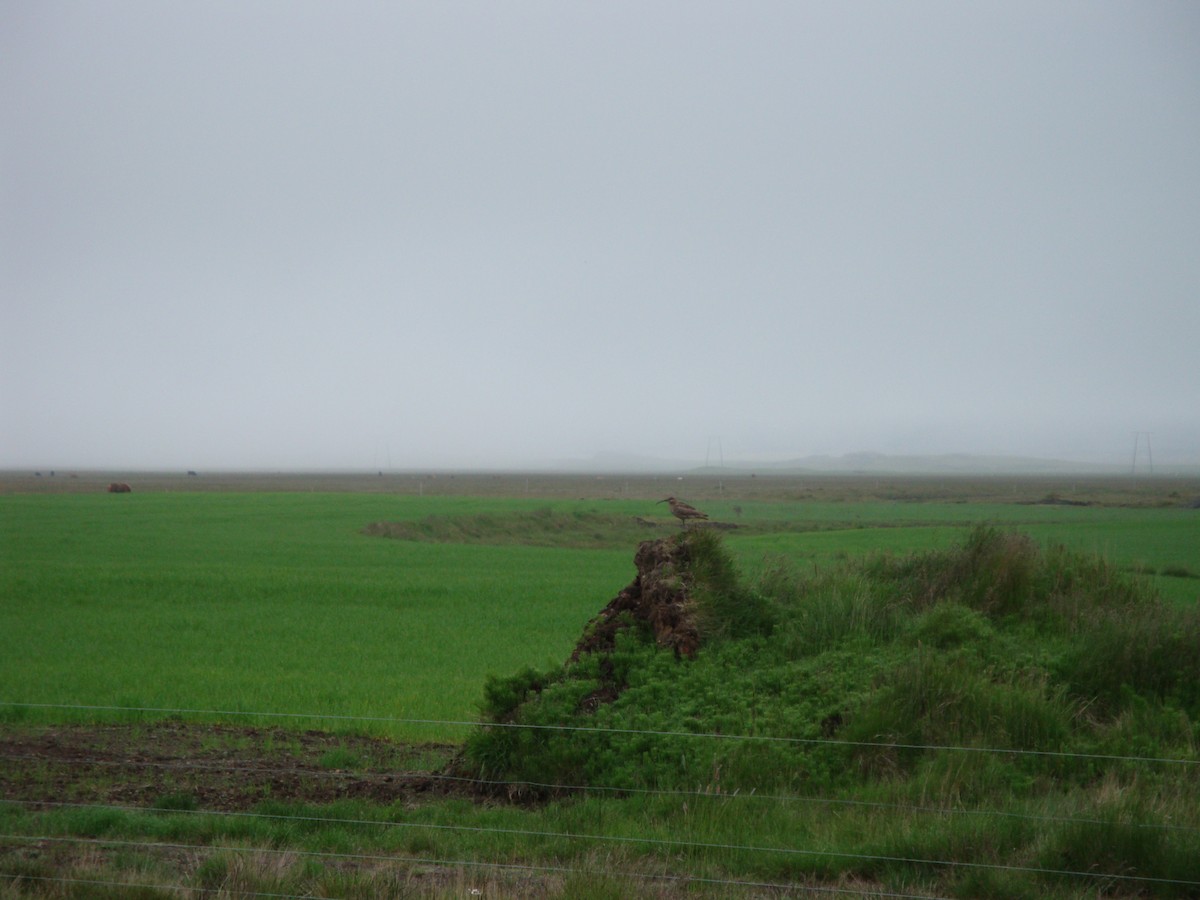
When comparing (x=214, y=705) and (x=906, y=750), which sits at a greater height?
(x=906, y=750)

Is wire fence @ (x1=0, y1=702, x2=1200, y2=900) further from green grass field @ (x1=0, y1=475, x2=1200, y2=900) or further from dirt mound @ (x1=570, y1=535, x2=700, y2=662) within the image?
dirt mound @ (x1=570, y1=535, x2=700, y2=662)

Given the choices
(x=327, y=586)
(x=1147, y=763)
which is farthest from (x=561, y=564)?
(x=1147, y=763)

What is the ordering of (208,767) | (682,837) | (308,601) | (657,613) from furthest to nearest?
(308,601) < (657,613) < (208,767) < (682,837)

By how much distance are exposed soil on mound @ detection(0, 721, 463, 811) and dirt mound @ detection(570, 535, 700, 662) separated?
202 centimetres

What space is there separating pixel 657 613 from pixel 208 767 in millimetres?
4588

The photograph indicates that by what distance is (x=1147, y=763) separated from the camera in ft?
24.3

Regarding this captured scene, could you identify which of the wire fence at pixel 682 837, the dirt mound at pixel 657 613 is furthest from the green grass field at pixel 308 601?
the wire fence at pixel 682 837

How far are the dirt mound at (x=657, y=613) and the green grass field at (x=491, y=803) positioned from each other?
437mm

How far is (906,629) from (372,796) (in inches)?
245

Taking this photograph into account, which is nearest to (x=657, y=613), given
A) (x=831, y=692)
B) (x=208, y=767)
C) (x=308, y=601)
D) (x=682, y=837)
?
(x=831, y=692)

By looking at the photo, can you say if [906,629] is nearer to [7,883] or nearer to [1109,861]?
[1109,861]

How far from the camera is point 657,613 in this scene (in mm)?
9336

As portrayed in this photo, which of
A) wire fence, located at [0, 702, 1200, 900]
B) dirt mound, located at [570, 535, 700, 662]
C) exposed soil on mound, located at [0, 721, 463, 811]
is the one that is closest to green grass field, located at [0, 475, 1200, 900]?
wire fence, located at [0, 702, 1200, 900]

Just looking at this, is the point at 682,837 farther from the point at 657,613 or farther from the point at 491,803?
the point at 657,613
